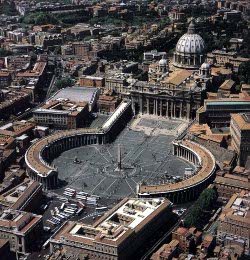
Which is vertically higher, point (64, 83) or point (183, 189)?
point (64, 83)

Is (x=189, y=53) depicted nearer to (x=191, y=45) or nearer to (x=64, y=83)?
(x=191, y=45)

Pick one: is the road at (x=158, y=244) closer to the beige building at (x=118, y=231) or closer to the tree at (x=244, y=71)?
the beige building at (x=118, y=231)

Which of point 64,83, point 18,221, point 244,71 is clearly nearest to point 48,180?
point 18,221

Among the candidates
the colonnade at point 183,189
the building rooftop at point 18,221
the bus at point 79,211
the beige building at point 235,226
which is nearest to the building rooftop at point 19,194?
the building rooftop at point 18,221

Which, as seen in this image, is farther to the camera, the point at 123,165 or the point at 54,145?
→ the point at 54,145

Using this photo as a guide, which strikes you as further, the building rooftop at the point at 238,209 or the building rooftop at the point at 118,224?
the building rooftop at the point at 238,209

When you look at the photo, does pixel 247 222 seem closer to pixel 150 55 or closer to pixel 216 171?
pixel 216 171
